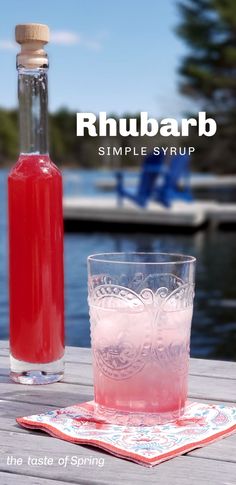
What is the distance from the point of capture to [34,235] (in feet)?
2.96

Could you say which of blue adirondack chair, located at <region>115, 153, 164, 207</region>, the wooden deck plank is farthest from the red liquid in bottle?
blue adirondack chair, located at <region>115, 153, 164, 207</region>

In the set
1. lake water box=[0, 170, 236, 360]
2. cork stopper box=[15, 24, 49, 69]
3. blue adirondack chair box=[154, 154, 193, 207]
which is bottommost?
lake water box=[0, 170, 236, 360]

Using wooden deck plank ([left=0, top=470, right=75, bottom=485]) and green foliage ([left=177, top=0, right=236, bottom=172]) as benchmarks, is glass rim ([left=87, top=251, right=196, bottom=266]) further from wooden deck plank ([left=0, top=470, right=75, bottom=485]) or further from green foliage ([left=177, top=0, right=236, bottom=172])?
green foliage ([left=177, top=0, right=236, bottom=172])

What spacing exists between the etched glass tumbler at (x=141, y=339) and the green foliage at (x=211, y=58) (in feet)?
71.8

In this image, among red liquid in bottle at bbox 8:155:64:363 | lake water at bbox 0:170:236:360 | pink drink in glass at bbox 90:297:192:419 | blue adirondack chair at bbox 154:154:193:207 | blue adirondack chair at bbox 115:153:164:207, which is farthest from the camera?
blue adirondack chair at bbox 154:154:193:207

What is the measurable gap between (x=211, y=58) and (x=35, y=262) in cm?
2297

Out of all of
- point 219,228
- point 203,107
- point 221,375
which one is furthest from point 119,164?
point 221,375

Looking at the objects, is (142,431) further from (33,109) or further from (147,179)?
(147,179)

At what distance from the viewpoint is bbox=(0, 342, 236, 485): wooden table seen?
25.3 inches

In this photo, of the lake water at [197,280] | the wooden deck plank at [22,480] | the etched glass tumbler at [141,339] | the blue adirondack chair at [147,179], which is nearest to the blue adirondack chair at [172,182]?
the blue adirondack chair at [147,179]

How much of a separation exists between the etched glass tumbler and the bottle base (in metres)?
0.13


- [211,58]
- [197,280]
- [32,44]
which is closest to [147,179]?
[197,280]

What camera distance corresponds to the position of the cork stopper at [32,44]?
906 mm

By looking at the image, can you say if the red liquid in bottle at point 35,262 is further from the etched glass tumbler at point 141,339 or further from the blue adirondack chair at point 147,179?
the blue adirondack chair at point 147,179
